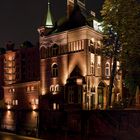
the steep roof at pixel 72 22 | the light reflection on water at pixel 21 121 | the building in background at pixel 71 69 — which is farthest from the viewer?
the steep roof at pixel 72 22

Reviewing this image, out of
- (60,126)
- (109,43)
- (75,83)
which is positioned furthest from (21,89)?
(109,43)

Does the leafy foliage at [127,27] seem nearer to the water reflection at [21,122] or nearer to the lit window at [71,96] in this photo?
the lit window at [71,96]

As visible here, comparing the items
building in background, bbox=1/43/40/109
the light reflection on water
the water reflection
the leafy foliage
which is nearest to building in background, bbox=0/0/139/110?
the light reflection on water

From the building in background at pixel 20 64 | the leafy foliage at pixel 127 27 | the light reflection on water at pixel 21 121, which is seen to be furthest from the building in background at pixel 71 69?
the building in background at pixel 20 64

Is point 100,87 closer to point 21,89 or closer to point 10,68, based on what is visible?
point 21,89

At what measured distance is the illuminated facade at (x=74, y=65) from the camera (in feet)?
168

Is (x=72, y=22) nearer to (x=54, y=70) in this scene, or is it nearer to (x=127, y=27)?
(x=54, y=70)

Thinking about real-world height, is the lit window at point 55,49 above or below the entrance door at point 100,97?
above

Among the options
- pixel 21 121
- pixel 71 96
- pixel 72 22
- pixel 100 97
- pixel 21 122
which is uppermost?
pixel 72 22

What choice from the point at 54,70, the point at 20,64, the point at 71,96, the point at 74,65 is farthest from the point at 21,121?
the point at 20,64

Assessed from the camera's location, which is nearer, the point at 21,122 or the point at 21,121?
the point at 21,122

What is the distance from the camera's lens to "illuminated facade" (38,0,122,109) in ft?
168

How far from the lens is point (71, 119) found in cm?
4441

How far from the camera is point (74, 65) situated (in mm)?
53344
